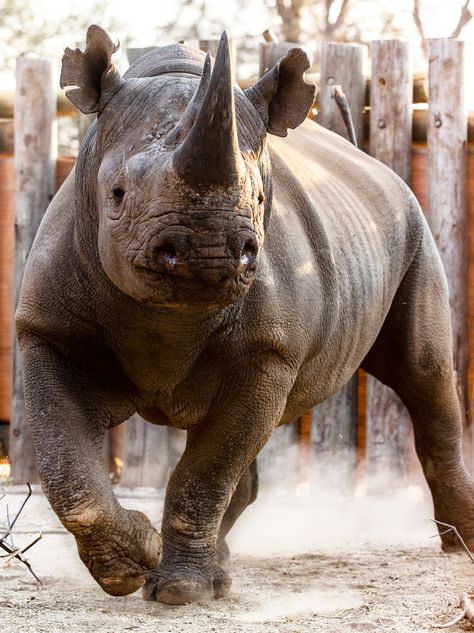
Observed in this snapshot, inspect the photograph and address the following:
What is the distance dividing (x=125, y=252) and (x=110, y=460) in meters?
4.43

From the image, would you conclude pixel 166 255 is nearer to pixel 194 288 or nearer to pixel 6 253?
pixel 194 288

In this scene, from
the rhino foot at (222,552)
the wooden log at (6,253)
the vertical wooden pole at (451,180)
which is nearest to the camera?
the rhino foot at (222,552)

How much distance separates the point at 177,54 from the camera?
453 cm

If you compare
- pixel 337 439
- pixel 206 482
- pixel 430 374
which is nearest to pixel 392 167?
pixel 337 439

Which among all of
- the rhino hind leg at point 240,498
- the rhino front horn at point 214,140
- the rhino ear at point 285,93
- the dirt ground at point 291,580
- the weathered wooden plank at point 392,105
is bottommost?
the dirt ground at point 291,580

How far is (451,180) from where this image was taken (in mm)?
7473

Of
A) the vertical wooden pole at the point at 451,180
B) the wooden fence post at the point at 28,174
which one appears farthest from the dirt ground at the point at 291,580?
the vertical wooden pole at the point at 451,180

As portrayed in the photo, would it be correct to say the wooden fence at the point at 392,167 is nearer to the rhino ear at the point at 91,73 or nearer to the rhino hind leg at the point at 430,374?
the rhino hind leg at the point at 430,374

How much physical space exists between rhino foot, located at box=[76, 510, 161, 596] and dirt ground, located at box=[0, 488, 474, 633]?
14cm

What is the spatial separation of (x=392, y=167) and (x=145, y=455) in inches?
87.5

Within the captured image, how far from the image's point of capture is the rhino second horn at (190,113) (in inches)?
138

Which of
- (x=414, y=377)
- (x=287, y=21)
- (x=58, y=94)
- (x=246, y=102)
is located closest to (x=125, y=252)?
(x=246, y=102)

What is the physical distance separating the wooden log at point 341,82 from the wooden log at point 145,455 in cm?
207

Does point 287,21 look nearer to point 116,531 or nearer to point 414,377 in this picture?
point 414,377
